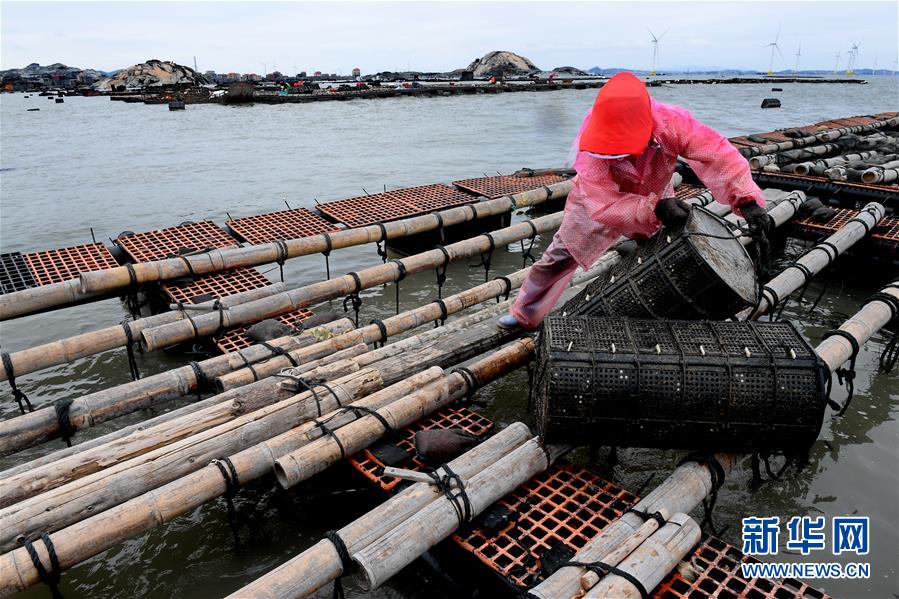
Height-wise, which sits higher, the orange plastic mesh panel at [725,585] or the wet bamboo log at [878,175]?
the wet bamboo log at [878,175]

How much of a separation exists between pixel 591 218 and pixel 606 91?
1005mm

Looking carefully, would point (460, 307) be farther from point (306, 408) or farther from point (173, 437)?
point (173, 437)

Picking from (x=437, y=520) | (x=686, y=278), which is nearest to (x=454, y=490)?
(x=437, y=520)

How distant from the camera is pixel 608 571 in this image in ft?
9.56

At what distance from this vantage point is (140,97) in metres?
57.6

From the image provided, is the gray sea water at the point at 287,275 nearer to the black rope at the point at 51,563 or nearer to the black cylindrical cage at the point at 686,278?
the black rope at the point at 51,563

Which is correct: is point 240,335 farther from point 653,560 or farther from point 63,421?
point 653,560

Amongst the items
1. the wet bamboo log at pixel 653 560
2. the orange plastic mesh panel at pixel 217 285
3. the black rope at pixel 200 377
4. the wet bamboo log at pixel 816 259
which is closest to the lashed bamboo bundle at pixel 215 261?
the orange plastic mesh panel at pixel 217 285

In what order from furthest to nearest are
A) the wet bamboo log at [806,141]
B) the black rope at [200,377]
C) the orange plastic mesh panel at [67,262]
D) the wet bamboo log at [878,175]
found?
the wet bamboo log at [806,141] → the wet bamboo log at [878,175] → the orange plastic mesh panel at [67,262] → the black rope at [200,377]

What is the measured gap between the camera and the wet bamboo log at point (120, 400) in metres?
4.23

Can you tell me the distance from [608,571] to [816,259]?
613 cm

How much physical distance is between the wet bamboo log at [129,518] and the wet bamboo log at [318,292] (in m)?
2.53

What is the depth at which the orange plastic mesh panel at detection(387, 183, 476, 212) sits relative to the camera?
10.2m

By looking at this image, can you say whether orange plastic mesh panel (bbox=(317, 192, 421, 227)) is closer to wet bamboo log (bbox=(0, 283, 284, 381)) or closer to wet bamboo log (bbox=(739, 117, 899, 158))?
wet bamboo log (bbox=(0, 283, 284, 381))
